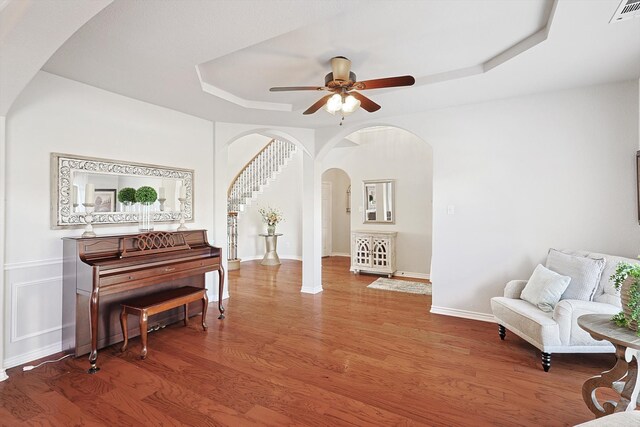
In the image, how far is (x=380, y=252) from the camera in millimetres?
6434

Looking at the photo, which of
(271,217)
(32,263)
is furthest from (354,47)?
(271,217)

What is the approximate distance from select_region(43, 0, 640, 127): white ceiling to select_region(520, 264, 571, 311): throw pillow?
1.94 m

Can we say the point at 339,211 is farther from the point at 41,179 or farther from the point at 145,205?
the point at 41,179

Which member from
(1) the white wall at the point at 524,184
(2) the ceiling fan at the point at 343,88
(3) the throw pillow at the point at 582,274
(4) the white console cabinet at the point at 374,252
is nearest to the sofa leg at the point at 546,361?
(3) the throw pillow at the point at 582,274

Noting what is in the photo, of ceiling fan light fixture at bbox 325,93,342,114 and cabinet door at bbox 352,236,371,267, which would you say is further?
cabinet door at bbox 352,236,371,267

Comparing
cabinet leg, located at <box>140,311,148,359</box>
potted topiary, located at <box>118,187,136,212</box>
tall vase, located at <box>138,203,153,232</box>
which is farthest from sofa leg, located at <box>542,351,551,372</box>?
potted topiary, located at <box>118,187,136,212</box>

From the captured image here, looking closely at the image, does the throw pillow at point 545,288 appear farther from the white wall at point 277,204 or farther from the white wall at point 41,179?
the white wall at point 277,204

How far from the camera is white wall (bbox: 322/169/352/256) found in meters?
9.39

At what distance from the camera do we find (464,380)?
250 centimetres

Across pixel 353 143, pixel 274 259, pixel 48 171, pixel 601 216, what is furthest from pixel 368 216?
pixel 48 171

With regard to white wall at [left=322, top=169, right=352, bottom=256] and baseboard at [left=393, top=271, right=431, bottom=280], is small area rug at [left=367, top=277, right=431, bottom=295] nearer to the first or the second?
baseboard at [left=393, top=271, right=431, bottom=280]

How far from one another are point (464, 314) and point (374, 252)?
267cm

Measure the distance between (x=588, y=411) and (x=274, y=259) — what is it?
6419 millimetres

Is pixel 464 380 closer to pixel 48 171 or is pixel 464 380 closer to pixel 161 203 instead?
pixel 161 203
